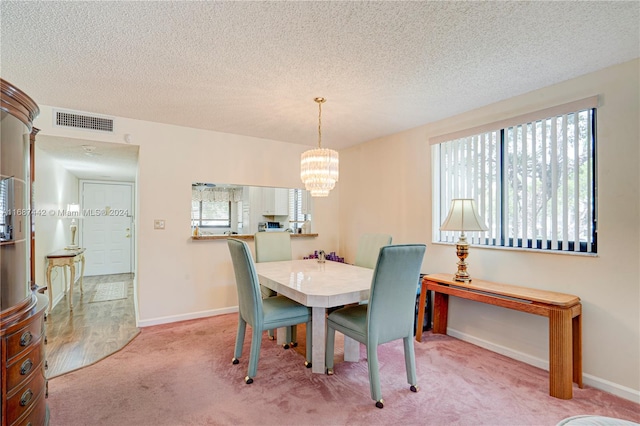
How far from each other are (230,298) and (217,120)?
7.33 ft

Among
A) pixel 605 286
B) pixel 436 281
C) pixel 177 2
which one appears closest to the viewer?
pixel 177 2

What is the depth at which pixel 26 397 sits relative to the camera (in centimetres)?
151

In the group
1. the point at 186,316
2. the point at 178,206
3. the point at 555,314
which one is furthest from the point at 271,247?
the point at 555,314

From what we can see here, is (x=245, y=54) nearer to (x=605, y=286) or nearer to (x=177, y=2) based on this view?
(x=177, y=2)

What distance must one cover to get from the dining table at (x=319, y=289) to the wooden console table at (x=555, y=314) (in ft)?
3.33

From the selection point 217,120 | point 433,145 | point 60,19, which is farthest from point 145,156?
point 433,145

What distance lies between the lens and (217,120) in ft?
11.7

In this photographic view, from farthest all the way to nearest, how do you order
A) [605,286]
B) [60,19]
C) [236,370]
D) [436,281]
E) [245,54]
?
[436,281]
[236,370]
[605,286]
[245,54]
[60,19]

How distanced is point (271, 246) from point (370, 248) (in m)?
1.15

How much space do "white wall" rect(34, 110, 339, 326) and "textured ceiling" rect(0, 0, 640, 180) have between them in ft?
1.84

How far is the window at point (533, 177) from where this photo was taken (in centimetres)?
245

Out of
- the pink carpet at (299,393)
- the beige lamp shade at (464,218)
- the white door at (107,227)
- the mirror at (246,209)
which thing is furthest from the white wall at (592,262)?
the white door at (107,227)

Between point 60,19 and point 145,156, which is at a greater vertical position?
point 60,19

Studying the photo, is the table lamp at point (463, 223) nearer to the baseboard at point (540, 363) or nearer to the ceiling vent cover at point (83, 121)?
the baseboard at point (540, 363)
